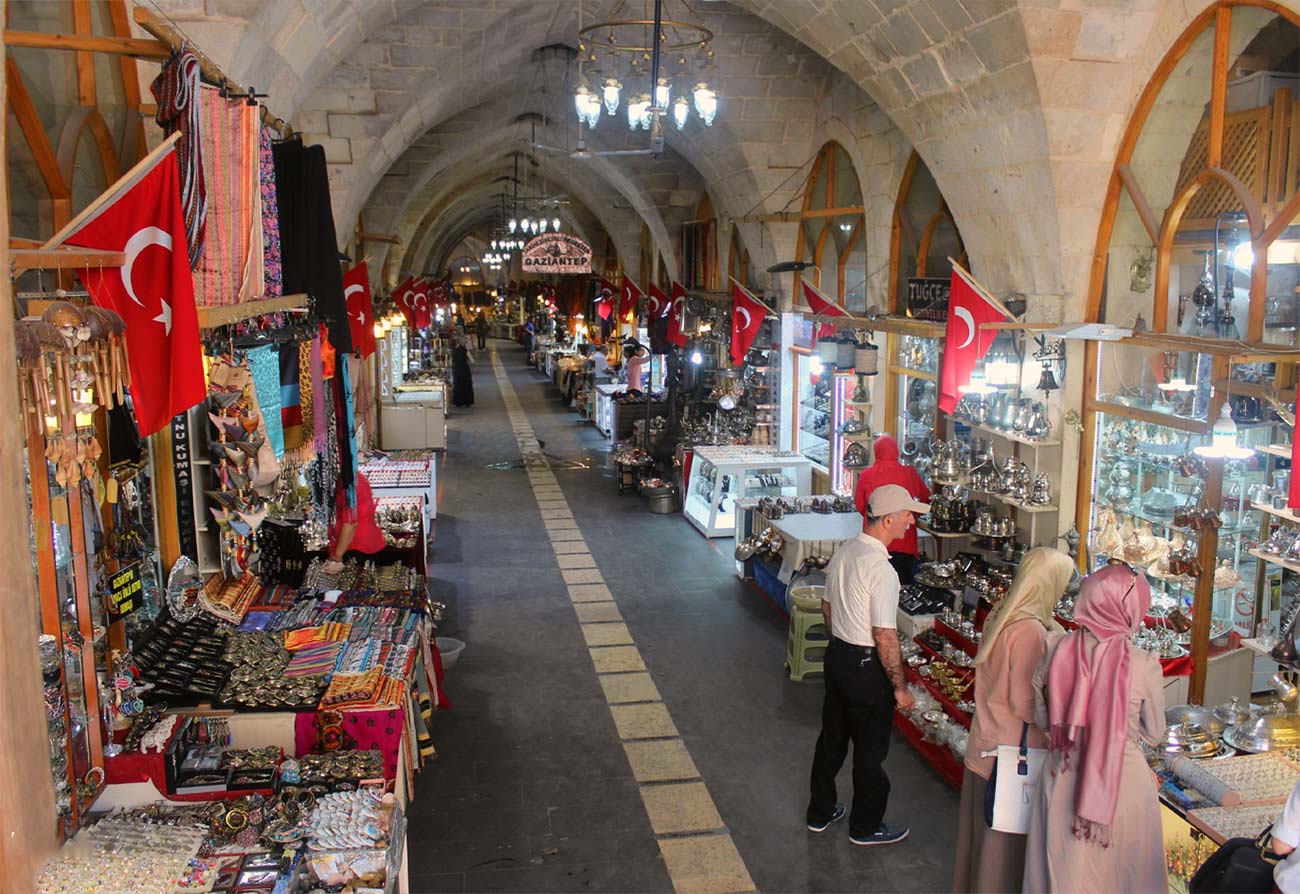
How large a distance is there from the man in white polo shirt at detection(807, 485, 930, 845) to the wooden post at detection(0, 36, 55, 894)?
3.19m

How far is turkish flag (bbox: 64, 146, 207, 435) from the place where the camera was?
3.59m

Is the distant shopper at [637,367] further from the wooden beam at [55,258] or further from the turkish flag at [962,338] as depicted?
the wooden beam at [55,258]

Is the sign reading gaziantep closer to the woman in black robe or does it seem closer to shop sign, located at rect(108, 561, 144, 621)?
the woman in black robe

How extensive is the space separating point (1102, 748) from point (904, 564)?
4951 millimetres

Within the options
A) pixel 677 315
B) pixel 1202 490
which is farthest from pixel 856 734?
pixel 677 315

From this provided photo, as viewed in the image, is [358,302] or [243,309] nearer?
[243,309]

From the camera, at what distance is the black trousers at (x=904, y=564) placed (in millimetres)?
8422

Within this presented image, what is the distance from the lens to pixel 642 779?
5.98 metres

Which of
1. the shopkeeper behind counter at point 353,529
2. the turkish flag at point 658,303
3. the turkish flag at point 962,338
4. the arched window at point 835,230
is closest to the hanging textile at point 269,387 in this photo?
the shopkeeper behind counter at point 353,529

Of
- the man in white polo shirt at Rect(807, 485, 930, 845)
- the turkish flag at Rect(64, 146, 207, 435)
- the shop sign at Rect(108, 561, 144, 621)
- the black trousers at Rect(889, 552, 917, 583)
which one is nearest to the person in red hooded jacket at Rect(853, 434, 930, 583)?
the black trousers at Rect(889, 552, 917, 583)

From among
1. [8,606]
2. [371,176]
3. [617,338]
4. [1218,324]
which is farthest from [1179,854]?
[617,338]

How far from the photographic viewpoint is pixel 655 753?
249 inches

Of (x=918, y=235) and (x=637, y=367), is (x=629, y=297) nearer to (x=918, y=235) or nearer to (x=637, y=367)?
(x=637, y=367)

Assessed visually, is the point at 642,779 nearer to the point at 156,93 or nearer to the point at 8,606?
the point at 8,606
